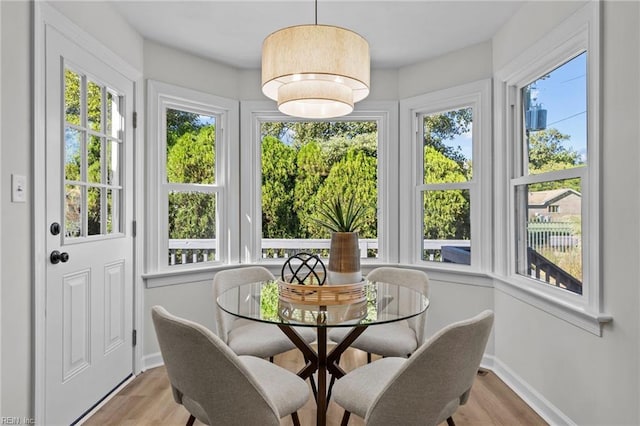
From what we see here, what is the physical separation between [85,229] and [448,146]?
9.15 feet

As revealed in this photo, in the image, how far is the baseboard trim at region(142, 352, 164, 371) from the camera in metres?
2.95

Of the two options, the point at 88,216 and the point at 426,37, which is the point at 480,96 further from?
the point at 88,216

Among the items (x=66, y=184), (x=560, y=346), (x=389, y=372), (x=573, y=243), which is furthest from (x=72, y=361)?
(x=573, y=243)

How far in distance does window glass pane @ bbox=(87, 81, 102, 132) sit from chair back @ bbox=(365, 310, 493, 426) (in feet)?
7.52

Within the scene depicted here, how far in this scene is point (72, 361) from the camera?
2.20 m

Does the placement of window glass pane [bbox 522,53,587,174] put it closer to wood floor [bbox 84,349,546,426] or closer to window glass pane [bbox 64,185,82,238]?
wood floor [bbox 84,349,546,426]

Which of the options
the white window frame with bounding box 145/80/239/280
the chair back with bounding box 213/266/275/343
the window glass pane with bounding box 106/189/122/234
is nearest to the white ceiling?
the white window frame with bounding box 145/80/239/280

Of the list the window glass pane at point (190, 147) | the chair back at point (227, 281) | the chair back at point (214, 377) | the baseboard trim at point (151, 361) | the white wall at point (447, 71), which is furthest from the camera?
the window glass pane at point (190, 147)

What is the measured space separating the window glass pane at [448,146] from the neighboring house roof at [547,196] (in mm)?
690

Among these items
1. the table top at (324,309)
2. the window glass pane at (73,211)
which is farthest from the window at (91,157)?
the table top at (324,309)
